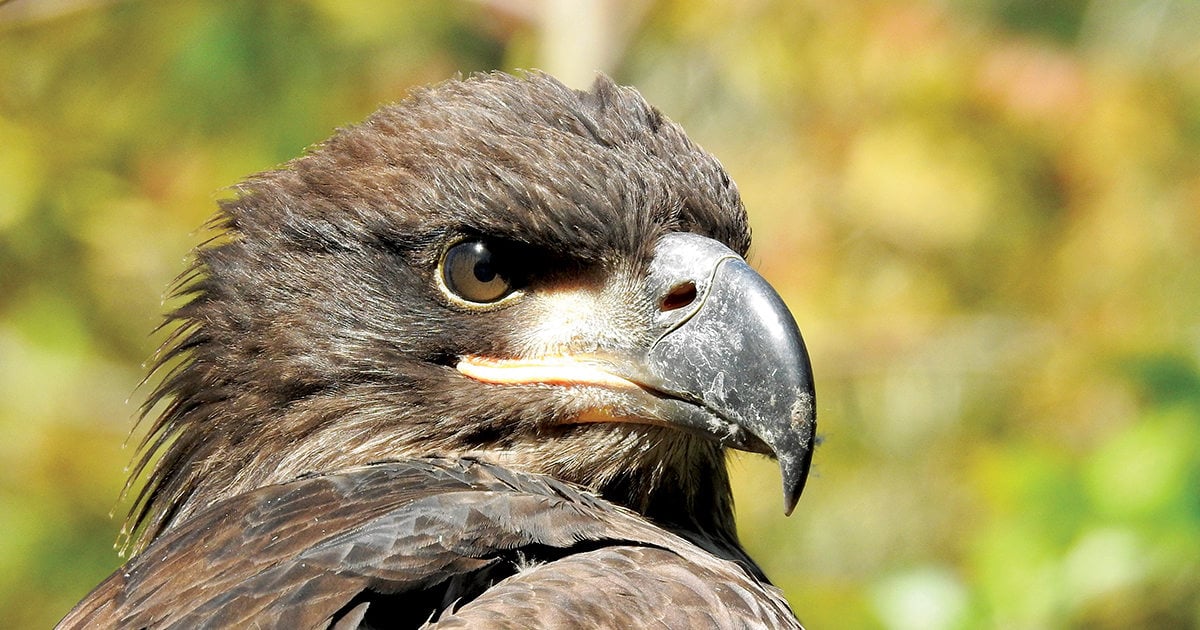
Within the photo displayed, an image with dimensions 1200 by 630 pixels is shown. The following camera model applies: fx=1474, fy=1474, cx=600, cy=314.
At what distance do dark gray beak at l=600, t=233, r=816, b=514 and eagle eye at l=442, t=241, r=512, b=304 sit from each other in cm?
34

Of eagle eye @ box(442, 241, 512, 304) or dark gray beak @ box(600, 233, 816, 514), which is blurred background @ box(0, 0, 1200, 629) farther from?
eagle eye @ box(442, 241, 512, 304)

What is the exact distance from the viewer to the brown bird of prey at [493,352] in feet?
10.0

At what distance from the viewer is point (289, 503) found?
3.03 meters

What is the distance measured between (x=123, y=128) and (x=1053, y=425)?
5.11 metres

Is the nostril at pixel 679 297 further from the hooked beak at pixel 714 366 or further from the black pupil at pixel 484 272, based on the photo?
the black pupil at pixel 484 272

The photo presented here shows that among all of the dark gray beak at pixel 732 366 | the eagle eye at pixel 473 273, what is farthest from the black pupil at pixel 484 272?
the dark gray beak at pixel 732 366

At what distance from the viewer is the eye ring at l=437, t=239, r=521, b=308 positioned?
10.9 ft

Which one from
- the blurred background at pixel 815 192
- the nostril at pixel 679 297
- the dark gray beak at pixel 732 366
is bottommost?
the dark gray beak at pixel 732 366

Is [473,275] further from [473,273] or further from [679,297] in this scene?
[679,297]

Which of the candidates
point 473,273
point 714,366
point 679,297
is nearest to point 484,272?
point 473,273

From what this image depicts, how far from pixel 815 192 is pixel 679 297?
4.51 metres

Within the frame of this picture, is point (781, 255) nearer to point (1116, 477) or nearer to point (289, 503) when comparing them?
point (1116, 477)

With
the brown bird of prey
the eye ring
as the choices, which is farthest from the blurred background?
the eye ring

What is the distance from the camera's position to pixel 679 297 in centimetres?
329
